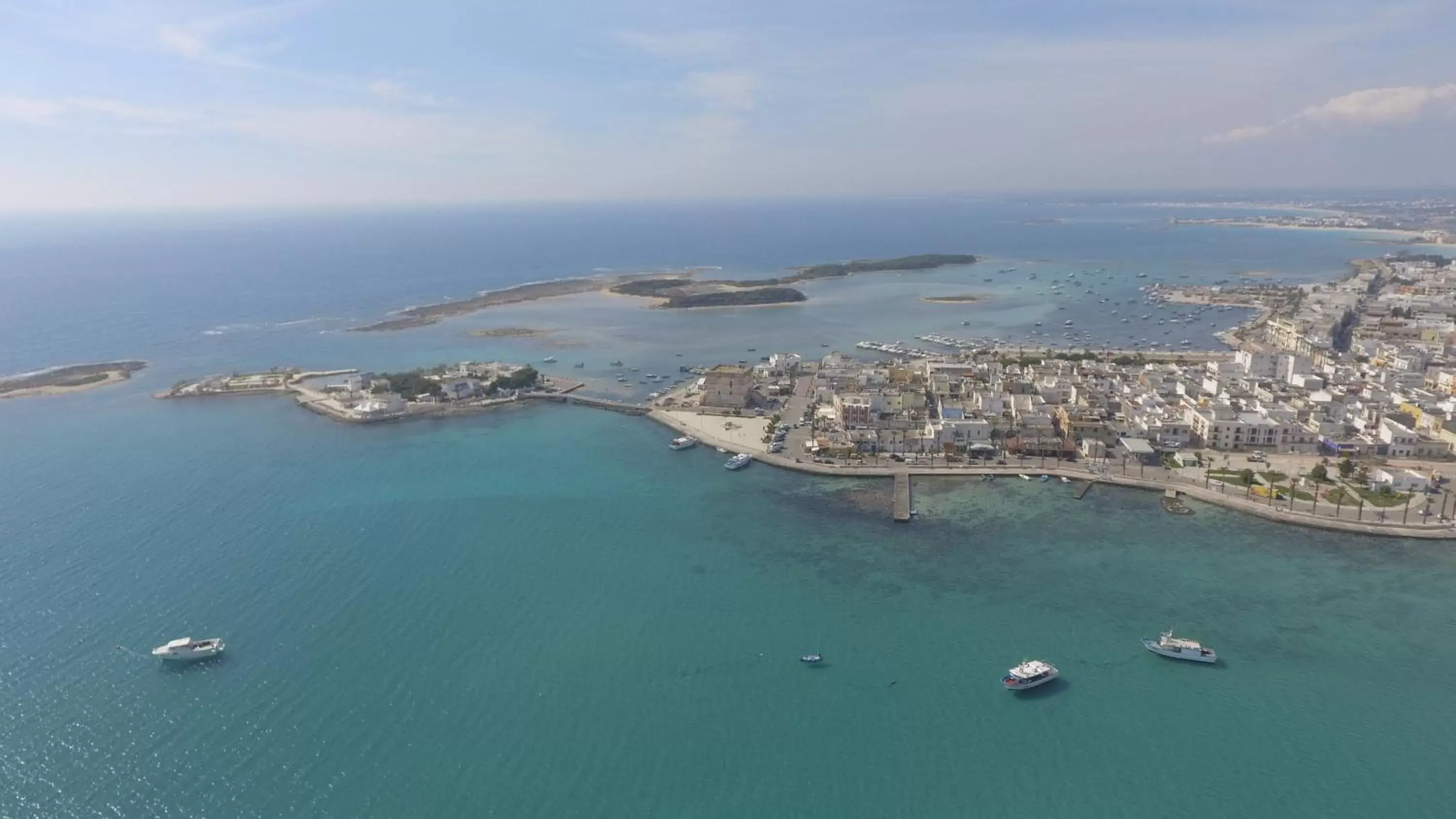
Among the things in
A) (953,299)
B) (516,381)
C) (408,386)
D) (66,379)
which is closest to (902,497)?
(516,381)

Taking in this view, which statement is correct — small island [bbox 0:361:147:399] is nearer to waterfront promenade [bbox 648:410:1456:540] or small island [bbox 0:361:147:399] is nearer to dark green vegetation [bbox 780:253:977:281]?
waterfront promenade [bbox 648:410:1456:540]

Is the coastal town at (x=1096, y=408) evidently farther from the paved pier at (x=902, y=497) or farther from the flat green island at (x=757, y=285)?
the flat green island at (x=757, y=285)

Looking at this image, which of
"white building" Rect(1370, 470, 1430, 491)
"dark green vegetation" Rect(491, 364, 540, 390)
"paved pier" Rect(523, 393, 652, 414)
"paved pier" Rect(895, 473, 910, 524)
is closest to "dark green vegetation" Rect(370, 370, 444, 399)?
"dark green vegetation" Rect(491, 364, 540, 390)

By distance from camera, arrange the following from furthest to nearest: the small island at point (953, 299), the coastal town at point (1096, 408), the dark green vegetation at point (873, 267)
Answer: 1. the dark green vegetation at point (873, 267)
2. the small island at point (953, 299)
3. the coastal town at point (1096, 408)

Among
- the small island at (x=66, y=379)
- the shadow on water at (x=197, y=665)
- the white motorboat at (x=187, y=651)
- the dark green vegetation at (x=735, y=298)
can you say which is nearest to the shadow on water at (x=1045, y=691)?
the shadow on water at (x=197, y=665)

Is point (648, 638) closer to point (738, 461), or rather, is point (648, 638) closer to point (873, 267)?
point (738, 461)

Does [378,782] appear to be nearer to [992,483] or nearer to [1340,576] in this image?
[992,483]
